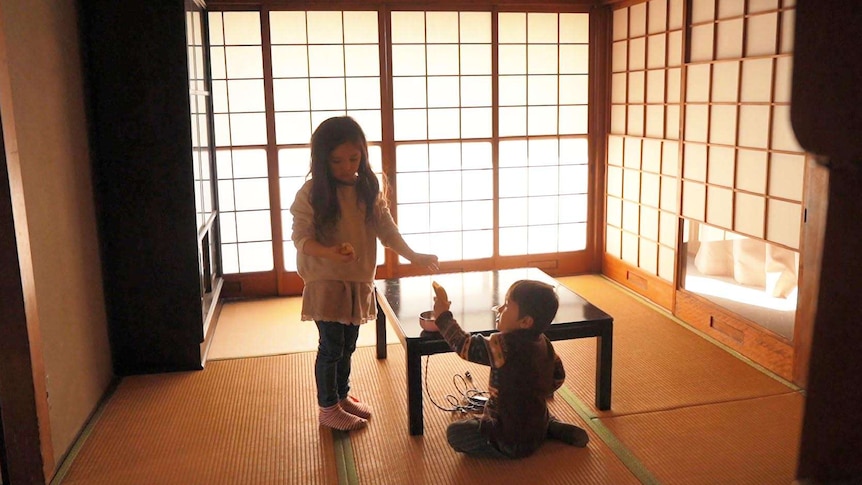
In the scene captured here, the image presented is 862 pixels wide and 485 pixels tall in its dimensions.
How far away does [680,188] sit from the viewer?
4246 mm

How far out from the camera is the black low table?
2.70 m

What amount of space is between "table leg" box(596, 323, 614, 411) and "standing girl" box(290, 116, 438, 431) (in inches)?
31.4

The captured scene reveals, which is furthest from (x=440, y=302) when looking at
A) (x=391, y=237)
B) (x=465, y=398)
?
(x=465, y=398)

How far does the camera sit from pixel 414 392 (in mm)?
2703

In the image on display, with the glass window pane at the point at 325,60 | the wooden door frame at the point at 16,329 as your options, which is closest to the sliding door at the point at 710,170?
the glass window pane at the point at 325,60

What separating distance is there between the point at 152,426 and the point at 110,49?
1.68m

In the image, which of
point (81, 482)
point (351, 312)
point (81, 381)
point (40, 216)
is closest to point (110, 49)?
point (40, 216)

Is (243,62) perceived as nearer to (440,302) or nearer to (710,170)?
(440,302)

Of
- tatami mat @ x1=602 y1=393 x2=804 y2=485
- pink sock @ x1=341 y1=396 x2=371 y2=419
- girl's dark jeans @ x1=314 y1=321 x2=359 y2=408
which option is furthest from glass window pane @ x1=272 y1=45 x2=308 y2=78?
tatami mat @ x1=602 y1=393 x2=804 y2=485

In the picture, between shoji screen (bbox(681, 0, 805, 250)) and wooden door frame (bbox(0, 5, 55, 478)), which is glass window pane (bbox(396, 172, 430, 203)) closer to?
shoji screen (bbox(681, 0, 805, 250))

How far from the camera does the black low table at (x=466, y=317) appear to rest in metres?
2.70

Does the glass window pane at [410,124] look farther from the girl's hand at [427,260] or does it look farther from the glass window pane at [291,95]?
the girl's hand at [427,260]

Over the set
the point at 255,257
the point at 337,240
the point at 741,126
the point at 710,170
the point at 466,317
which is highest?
the point at 741,126

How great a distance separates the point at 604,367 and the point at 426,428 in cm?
80
